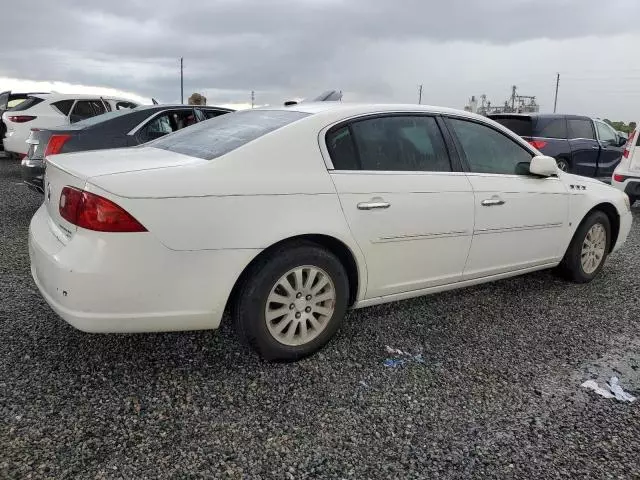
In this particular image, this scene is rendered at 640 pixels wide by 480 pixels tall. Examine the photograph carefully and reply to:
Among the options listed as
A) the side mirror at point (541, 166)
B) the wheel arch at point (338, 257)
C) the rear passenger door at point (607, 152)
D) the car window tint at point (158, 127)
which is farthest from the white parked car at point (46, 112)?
the rear passenger door at point (607, 152)

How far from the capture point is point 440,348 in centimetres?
346

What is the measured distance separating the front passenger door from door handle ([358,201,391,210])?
31.2 inches

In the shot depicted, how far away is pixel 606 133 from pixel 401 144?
10476 mm

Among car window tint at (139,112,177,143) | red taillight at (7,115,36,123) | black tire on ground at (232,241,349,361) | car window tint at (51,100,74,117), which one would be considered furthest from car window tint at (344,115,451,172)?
red taillight at (7,115,36,123)

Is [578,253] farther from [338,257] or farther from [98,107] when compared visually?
[98,107]

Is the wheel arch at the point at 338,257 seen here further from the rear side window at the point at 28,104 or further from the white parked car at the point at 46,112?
the rear side window at the point at 28,104

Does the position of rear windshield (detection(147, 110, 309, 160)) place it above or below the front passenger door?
above

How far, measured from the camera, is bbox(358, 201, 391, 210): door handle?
3165 millimetres

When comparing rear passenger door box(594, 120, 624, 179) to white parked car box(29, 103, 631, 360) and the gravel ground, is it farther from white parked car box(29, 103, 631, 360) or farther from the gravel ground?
the gravel ground

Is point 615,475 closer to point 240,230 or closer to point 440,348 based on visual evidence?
point 440,348

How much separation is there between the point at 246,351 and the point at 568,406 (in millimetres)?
1758

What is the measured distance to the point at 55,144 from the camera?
6.20 metres

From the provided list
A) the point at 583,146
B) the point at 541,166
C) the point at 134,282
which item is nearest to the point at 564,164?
the point at 583,146

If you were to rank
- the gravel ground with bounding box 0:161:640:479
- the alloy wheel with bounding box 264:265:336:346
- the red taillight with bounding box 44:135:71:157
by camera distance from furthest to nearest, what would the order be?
the red taillight with bounding box 44:135:71:157 < the alloy wheel with bounding box 264:265:336:346 < the gravel ground with bounding box 0:161:640:479
